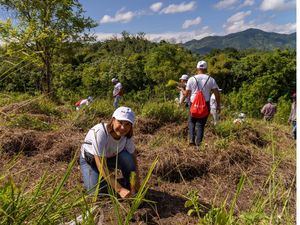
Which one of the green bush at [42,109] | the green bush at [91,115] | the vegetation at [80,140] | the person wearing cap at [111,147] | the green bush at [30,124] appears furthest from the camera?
the green bush at [42,109]

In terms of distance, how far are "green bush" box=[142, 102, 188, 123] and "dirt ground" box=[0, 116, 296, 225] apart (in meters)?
1.45

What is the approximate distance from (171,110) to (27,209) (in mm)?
5693

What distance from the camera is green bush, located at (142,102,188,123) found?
6.55 metres

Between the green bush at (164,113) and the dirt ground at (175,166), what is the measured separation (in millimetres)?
1449

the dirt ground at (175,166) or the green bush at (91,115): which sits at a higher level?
the green bush at (91,115)

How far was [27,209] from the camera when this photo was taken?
3.39 feet

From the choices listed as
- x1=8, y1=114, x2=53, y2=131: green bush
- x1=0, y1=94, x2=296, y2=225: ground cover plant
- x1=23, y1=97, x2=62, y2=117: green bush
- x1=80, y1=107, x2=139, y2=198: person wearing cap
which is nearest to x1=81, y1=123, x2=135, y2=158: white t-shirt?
x1=80, y1=107, x2=139, y2=198: person wearing cap

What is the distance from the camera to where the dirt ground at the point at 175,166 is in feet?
10.7

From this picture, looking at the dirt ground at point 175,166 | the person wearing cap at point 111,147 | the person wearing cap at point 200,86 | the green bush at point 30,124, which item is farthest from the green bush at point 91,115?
the person wearing cap at point 111,147

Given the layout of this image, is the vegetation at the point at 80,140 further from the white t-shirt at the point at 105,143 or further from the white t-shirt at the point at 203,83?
the white t-shirt at the point at 203,83

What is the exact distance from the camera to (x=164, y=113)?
6621 mm

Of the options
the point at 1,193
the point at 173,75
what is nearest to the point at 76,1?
the point at 173,75

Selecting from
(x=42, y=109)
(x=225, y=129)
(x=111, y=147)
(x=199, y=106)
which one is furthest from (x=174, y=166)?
(x=42, y=109)

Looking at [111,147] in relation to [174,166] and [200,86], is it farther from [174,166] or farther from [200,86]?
[200,86]
